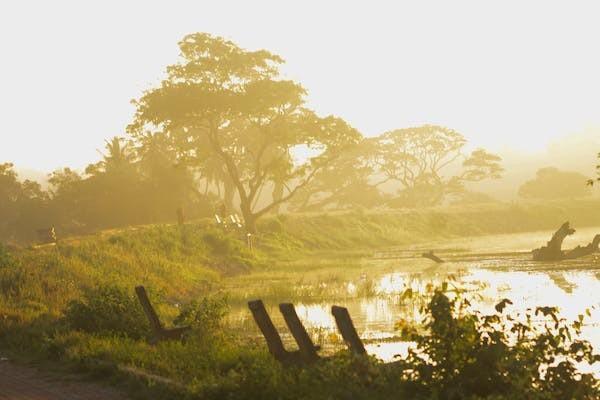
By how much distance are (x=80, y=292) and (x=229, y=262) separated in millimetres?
19699

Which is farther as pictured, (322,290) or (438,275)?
(438,275)

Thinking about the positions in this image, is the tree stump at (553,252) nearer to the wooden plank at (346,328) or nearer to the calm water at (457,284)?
the calm water at (457,284)

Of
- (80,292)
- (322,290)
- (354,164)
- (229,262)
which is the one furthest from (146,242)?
(354,164)

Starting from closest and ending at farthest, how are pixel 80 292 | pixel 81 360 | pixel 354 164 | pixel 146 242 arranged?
pixel 81 360, pixel 80 292, pixel 146 242, pixel 354 164

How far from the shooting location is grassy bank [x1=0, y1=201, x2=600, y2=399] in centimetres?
1150

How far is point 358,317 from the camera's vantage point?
2283 cm

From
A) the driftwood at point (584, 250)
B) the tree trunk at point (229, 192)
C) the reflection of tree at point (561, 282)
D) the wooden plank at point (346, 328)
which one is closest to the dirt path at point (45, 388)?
the wooden plank at point (346, 328)

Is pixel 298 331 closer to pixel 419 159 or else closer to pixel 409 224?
pixel 409 224

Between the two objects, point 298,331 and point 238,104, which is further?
point 238,104

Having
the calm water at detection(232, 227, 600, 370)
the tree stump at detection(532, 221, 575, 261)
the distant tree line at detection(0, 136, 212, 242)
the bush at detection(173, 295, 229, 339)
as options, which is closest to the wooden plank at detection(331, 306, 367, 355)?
the calm water at detection(232, 227, 600, 370)

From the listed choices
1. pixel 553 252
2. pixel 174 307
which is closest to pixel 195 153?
pixel 553 252

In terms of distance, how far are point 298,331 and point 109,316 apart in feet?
23.1

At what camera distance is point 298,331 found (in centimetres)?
1186

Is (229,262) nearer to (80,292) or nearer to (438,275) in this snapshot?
(438,275)
